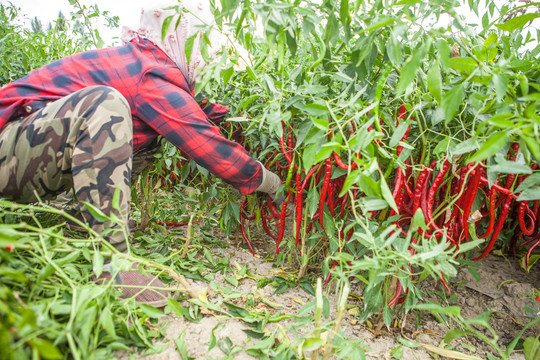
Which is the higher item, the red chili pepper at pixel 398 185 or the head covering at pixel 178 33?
the head covering at pixel 178 33

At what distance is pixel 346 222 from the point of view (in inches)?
48.8

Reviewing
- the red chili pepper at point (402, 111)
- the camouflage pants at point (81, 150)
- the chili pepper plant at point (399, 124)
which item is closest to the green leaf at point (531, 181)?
the chili pepper plant at point (399, 124)

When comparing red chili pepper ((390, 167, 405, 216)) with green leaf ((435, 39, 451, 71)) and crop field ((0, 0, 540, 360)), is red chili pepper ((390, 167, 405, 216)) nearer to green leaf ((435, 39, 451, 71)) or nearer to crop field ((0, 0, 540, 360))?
crop field ((0, 0, 540, 360))

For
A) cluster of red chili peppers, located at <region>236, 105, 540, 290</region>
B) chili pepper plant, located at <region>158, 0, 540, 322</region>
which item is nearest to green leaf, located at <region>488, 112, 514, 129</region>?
chili pepper plant, located at <region>158, 0, 540, 322</region>

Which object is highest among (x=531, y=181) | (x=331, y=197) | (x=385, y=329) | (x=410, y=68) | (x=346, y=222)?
(x=410, y=68)

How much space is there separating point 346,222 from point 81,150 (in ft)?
2.98

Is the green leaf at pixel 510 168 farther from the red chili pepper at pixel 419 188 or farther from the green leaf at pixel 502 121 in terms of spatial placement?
the red chili pepper at pixel 419 188

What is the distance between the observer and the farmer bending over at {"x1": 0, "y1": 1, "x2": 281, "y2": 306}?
980 mm

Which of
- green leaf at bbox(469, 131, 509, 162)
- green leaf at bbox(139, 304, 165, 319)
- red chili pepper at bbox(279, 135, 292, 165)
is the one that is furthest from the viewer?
red chili pepper at bbox(279, 135, 292, 165)

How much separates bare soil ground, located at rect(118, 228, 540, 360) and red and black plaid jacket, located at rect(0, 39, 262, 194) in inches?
18.3

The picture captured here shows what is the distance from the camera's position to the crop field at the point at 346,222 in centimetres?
67

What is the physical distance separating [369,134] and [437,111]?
1.05ft

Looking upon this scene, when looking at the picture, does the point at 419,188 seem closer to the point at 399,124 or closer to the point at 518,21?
the point at 399,124

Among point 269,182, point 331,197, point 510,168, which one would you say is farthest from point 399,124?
point 269,182
